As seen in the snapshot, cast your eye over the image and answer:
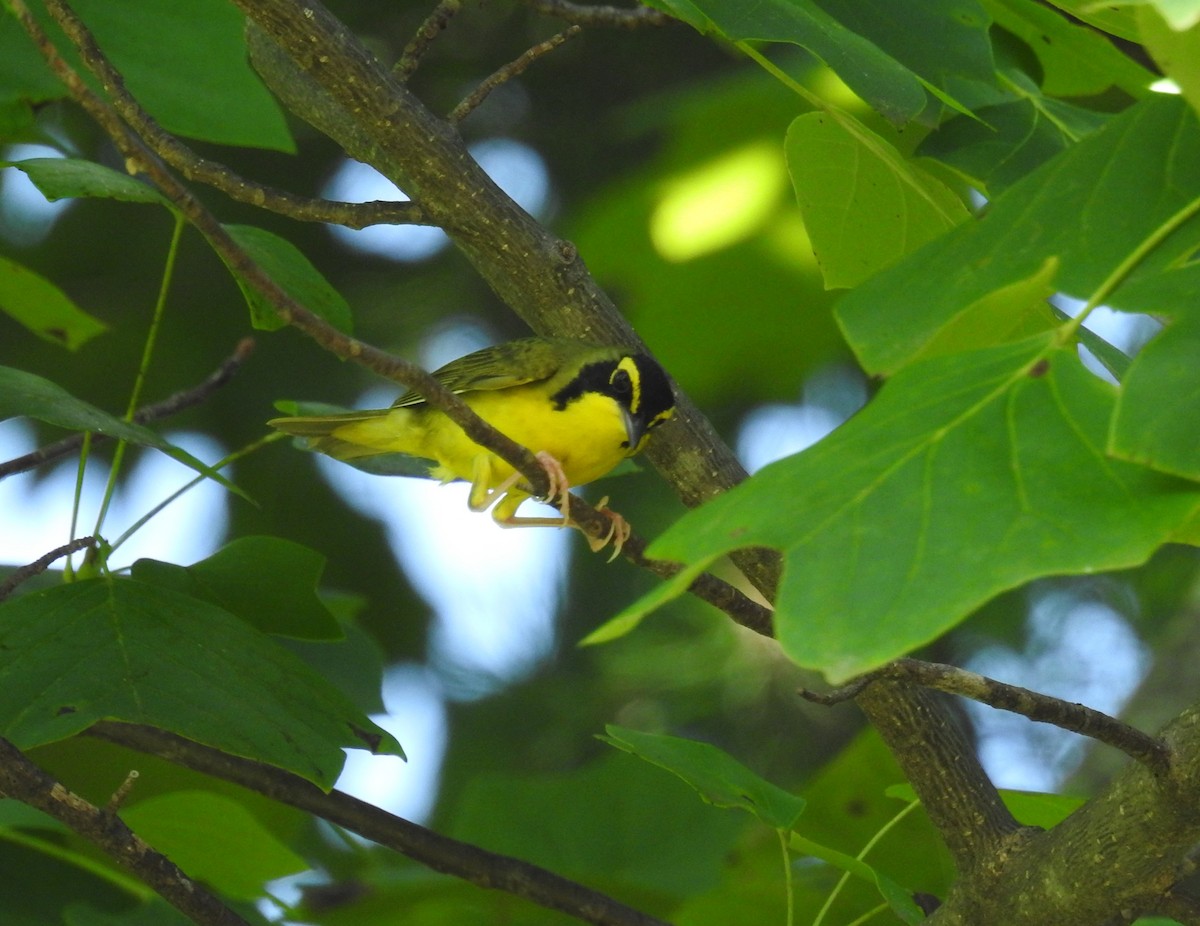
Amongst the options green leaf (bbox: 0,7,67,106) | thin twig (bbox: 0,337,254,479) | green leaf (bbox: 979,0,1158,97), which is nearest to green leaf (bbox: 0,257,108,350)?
thin twig (bbox: 0,337,254,479)

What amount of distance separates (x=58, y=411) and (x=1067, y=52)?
2063mm

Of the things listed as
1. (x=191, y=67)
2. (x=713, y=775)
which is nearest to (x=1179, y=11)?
(x=713, y=775)

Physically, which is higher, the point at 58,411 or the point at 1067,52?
the point at 1067,52

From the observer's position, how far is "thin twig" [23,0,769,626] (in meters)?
1.64

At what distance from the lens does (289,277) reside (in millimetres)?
2615

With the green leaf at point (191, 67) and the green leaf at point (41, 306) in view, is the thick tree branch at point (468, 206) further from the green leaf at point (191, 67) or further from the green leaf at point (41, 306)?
the green leaf at point (41, 306)

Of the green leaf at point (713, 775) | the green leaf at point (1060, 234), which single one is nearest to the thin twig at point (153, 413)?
the green leaf at point (713, 775)

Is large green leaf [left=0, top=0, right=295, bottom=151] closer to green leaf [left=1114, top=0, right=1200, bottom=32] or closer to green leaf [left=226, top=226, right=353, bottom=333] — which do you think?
green leaf [left=226, top=226, right=353, bottom=333]

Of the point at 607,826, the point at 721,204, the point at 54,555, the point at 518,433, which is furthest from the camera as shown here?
the point at 518,433

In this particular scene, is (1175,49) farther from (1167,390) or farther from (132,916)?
(132,916)

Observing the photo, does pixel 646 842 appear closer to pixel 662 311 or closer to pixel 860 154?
pixel 662 311

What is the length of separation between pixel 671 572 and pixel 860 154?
83 cm

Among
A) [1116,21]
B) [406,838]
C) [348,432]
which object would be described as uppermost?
[1116,21]

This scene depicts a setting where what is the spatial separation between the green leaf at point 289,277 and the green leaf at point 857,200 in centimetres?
89
